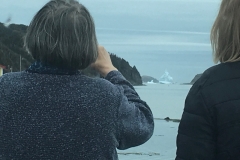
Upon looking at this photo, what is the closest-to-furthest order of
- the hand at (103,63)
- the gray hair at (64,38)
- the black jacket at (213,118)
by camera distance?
the black jacket at (213,118) → the gray hair at (64,38) → the hand at (103,63)

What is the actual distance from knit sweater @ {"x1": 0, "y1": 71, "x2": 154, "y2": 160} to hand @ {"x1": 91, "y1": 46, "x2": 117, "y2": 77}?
179 millimetres

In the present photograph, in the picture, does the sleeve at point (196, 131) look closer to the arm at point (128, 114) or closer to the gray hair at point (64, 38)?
the arm at point (128, 114)

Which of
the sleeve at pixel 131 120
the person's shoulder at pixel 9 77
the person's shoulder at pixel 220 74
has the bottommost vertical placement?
the sleeve at pixel 131 120

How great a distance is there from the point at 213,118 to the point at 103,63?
653mm

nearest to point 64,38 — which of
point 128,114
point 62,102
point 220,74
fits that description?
point 62,102

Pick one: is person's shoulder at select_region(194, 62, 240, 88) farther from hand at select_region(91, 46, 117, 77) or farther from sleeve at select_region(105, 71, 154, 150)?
hand at select_region(91, 46, 117, 77)


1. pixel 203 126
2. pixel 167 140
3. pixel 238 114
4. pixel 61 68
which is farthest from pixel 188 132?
pixel 167 140

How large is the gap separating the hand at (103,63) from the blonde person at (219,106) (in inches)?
20.6

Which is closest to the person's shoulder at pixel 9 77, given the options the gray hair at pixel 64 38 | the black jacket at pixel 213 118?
the gray hair at pixel 64 38

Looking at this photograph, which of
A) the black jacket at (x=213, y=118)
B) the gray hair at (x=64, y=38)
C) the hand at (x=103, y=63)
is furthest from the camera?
the hand at (x=103, y=63)

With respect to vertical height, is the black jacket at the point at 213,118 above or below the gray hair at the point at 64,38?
below

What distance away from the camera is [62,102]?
2.34 meters

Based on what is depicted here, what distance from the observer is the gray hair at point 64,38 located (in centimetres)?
232

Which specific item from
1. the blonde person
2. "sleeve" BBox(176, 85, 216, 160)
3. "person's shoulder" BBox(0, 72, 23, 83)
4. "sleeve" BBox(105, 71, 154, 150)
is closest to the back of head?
the blonde person
